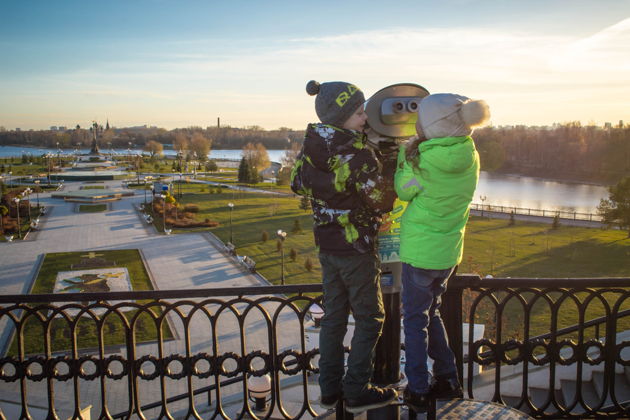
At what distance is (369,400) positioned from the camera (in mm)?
2182

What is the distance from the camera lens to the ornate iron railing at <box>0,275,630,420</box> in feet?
8.61

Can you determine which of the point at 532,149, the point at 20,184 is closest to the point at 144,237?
the point at 20,184

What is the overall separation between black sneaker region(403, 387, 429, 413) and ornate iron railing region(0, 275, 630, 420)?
484 millimetres

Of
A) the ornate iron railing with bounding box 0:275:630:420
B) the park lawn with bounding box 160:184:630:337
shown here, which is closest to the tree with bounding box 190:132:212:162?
the park lawn with bounding box 160:184:630:337

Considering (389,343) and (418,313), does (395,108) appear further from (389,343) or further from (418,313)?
(389,343)

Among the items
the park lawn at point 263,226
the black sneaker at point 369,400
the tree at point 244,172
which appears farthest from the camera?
the tree at point 244,172

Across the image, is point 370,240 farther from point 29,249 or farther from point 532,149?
point 532,149

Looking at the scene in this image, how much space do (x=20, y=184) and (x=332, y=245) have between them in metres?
47.6

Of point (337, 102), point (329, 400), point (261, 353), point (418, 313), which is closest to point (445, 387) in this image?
point (418, 313)

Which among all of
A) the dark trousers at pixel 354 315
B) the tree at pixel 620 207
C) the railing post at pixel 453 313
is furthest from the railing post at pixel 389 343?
the tree at pixel 620 207

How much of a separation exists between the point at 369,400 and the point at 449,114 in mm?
1249

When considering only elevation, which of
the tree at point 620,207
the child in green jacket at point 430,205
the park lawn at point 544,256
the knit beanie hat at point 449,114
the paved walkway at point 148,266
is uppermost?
the knit beanie hat at point 449,114

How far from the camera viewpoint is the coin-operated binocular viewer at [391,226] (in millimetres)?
2184

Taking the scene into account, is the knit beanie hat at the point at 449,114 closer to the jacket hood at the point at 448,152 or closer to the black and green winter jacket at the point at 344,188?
the jacket hood at the point at 448,152
